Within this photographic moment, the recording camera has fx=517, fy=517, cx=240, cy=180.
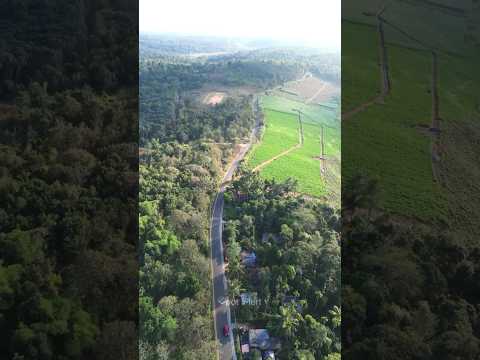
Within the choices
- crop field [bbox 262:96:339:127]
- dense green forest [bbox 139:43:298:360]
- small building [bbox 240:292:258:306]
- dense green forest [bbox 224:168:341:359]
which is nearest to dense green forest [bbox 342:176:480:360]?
dense green forest [bbox 224:168:341:359]

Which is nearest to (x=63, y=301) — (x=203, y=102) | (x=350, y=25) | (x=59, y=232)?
(x=59, y=232)

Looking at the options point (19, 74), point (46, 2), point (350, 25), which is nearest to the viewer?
point (19, 74)

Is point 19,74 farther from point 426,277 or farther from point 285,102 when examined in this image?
point 426,277

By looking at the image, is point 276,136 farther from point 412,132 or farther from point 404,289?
point 412,132

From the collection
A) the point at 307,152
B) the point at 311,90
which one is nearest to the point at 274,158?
the point at 307,152

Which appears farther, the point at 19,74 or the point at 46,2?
the point at 46,2
